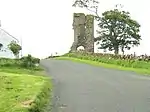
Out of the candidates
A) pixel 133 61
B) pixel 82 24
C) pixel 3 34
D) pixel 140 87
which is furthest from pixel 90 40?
pixel 140 87

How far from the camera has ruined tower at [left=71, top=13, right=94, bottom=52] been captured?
74.2 metres

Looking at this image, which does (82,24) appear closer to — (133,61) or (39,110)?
(133,61)

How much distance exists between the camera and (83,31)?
251 feet

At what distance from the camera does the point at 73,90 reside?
1814 cm

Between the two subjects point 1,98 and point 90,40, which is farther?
point 90,40

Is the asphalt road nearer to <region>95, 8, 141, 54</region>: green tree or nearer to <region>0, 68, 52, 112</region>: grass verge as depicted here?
<region>0, 68, 52, 112</region>: grass verge

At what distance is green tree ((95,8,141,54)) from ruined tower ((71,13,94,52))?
13.3 feet

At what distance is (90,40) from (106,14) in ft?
22.2

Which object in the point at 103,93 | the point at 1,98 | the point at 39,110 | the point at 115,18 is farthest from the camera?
the point at 115,18

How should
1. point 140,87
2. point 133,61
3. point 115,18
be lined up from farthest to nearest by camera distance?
point 115,18 → point 133,61 → point 140,87

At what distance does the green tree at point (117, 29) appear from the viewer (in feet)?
225

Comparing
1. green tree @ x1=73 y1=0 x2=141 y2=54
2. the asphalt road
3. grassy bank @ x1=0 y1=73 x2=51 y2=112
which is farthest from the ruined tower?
grassy bank @ x1=0 y1=73 x2=51 y2=112

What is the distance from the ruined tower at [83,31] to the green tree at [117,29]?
407cm

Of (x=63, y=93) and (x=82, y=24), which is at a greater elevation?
(x=82, y=24)
